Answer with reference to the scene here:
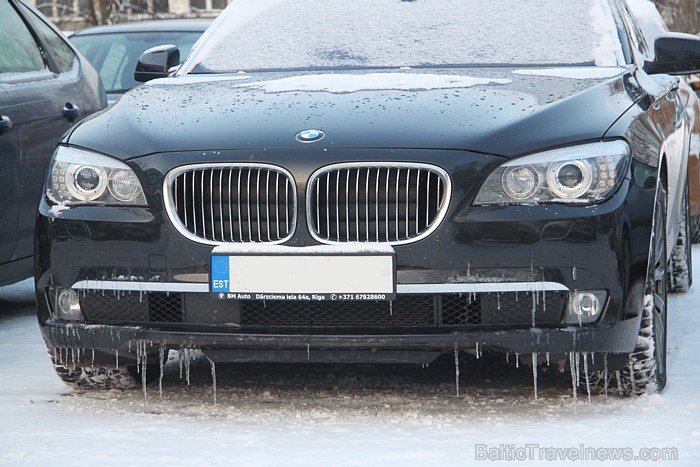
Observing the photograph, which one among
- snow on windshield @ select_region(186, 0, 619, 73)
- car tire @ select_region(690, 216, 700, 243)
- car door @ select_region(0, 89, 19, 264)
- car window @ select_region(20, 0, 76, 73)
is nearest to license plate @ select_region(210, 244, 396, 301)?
snow on windshield @ select_region(186, 0, 619, 73)

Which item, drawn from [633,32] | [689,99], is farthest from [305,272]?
[689,99]

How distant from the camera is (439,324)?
4.20 m

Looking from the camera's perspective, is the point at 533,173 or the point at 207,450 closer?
the point at 207,450

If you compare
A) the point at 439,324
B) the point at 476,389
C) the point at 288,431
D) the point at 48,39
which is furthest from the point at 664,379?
the point at 48,39

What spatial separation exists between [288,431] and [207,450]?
323mm

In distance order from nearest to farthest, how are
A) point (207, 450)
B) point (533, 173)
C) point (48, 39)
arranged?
point (207, 450) → point (533, 173) → point (48, 39)

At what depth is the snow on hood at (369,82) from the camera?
15.5 feet

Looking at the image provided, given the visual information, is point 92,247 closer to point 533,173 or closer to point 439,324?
point 439,324

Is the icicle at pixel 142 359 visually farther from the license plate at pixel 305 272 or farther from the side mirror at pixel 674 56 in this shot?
the side mirror at pixel 674 56

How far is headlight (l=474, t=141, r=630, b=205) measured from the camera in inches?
164

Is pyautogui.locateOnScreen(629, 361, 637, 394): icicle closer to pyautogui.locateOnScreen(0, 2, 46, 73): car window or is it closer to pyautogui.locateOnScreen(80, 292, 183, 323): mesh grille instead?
pyautogui.locateOnScreen(80, 292, 183, 323): mesh grille

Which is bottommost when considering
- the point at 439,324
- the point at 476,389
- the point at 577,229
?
the point at 476,389

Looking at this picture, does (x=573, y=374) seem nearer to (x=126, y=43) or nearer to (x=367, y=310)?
(x=367, y=310)

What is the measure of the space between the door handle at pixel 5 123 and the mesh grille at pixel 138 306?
178 centimetres
